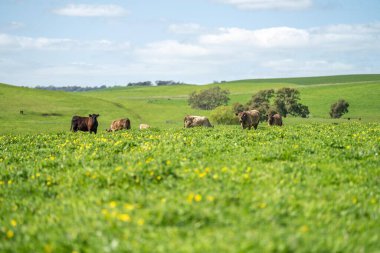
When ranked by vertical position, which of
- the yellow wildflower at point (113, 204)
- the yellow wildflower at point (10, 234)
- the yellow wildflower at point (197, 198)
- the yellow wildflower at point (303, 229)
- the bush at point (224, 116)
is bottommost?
the bush at point (224, 116)

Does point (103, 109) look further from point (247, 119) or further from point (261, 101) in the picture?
point (247, 119)

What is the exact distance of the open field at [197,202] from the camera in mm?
6512

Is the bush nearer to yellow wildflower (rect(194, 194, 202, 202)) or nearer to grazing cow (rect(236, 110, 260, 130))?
grazing cow (rect(236, 110, 260, 130))

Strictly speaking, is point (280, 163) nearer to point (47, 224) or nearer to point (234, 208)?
point (234, 208)

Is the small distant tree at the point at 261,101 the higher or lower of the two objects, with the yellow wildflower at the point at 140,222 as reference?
higher

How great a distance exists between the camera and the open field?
651cm

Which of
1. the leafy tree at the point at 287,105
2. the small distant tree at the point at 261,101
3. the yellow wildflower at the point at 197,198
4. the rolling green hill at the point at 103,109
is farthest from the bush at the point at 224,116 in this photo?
the yellow wildflower at the point at 197,198

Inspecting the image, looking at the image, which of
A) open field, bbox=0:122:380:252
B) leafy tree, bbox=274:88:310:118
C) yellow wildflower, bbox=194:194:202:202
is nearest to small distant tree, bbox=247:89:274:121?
leafy tree, bbox=274:88:310:118

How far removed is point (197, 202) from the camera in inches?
320

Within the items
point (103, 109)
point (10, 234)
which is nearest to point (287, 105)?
point (103, 109)

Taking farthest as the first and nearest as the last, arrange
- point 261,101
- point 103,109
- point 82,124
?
1. point 103,109
2. point 261,101
3. point 82,124

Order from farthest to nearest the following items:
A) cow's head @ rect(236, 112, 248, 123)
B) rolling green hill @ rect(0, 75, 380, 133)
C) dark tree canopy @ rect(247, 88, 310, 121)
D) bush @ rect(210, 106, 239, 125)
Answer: dark tree canopy @ rect(247, 88, 310, 121) < bush @ rect(210, 106, 239, 125) < rolling green hill @ rect(0, 75, 380, 133) < cow's head @ rect(236, 112, 248, 123)

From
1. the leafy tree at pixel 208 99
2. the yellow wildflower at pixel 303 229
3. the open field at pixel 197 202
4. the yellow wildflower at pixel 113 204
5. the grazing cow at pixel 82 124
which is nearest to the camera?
the open field at pixel 197 202

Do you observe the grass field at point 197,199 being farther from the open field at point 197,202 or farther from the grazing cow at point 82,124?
the grazing cow at point 82,124
